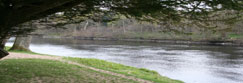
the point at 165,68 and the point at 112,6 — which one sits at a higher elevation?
the point at 112,6

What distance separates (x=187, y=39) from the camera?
4666cm

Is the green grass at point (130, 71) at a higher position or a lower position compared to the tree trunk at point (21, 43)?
lower

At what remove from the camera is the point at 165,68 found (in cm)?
1936

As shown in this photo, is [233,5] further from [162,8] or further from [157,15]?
[157,15]

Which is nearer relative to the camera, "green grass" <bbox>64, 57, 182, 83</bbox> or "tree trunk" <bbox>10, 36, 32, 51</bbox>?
"green grass" <bbox>64, 57, 182, 83</bbox>

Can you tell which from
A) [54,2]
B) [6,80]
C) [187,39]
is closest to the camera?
[54,2]

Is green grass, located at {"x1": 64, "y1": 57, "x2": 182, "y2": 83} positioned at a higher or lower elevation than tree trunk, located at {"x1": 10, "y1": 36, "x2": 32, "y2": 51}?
lower

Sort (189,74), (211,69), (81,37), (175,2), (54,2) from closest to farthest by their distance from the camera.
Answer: (54,2) → (175,2) → (189,74) → (211,69) → (81,37)

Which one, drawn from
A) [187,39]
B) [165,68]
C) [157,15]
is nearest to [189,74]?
[165,68]

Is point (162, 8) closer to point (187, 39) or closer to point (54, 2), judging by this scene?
point (54, 2)

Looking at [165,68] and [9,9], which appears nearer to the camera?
[9,9]

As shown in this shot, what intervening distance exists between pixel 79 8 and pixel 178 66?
1513 cm

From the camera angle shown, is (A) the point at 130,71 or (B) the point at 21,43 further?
(B) the point at 21,43

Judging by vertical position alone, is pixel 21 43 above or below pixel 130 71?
above
